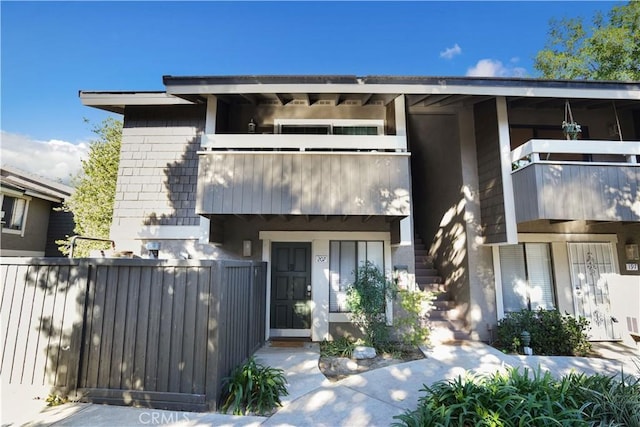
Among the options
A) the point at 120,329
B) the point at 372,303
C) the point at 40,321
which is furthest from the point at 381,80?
the point at 40,321

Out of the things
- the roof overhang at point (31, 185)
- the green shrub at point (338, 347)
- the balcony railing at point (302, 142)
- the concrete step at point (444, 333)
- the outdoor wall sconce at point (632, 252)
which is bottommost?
the green shrub at point (338, 347)

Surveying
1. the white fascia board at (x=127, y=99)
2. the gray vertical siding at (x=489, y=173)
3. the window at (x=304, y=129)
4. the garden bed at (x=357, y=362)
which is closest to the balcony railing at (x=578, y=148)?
the gray vertical siding at (x=489, y=173)

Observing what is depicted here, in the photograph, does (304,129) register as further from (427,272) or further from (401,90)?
(427,272)

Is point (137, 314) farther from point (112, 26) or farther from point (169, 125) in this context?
point (112, 26)

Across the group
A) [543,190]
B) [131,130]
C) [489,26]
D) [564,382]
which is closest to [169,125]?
[131,130]

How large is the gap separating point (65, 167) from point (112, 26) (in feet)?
85.2

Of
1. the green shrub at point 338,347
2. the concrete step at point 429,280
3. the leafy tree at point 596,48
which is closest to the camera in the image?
the green shrub at point 338,347

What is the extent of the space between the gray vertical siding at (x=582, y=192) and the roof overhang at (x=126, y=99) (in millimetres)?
7355

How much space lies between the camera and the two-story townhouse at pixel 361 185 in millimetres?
5547

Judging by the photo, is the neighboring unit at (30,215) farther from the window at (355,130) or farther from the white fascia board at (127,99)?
the window at (355,130)

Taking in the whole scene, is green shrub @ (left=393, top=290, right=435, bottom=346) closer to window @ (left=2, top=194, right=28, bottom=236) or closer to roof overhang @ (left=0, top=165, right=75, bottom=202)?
roof overhang @ (left=0, top=165, right=75, bottom=202)

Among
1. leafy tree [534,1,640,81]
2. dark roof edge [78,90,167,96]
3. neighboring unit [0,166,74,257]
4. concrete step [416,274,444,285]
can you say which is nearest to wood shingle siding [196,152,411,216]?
dark roof edge [78,90,167,96]

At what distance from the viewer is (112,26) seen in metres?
7.96

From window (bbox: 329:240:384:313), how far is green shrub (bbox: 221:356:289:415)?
2.94 m
